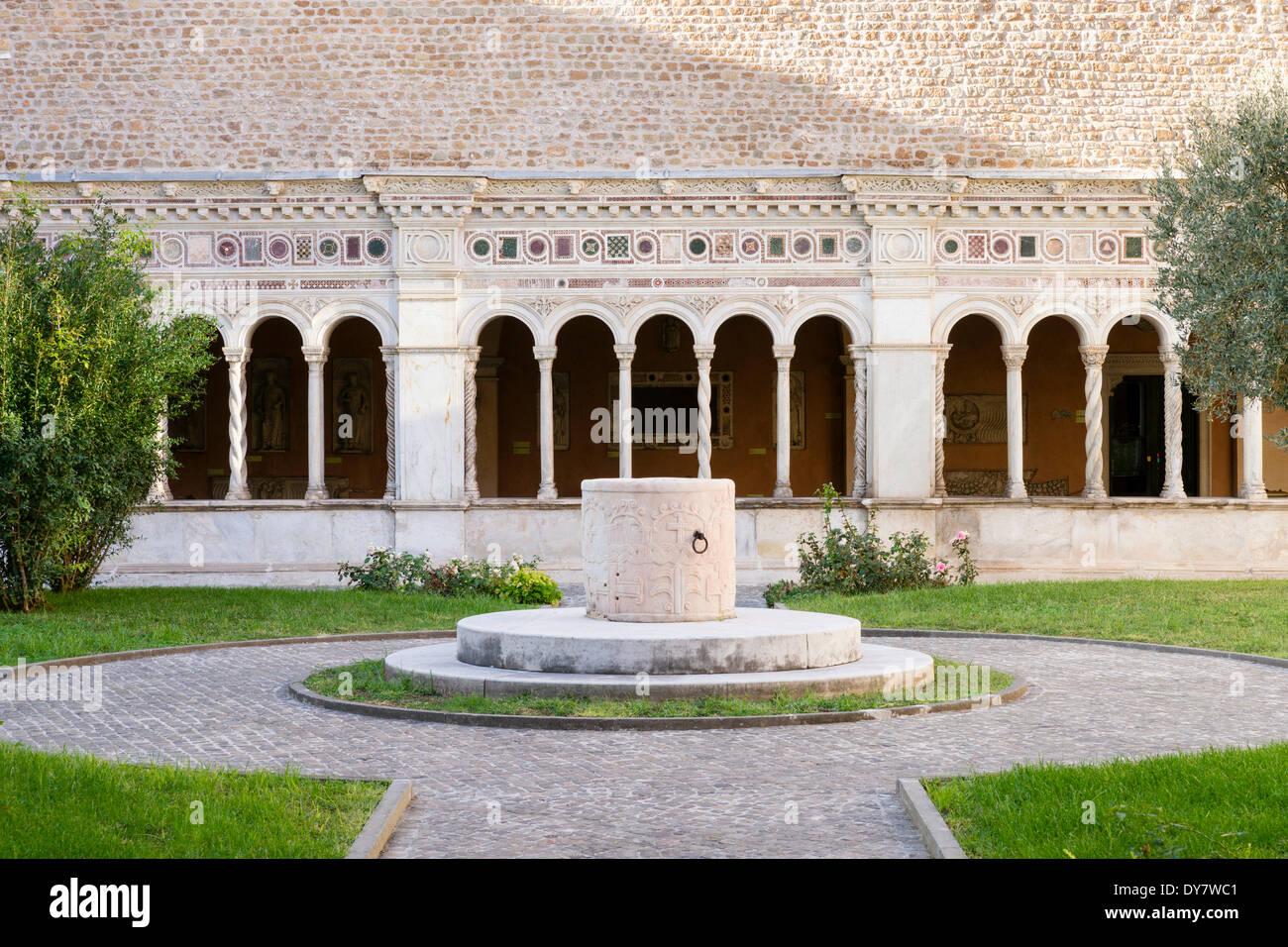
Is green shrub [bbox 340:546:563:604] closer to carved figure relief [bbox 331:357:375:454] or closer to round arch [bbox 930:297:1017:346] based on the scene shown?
round arch [bbox 930:297:1017:346]

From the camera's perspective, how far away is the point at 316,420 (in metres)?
19.7

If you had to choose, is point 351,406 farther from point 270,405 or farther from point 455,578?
point 455,578

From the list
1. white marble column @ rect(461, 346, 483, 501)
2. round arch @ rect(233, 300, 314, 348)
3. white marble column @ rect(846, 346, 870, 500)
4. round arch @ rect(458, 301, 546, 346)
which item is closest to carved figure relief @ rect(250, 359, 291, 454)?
round arch @ rect(233, 300, 314, 348)

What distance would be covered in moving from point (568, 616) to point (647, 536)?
3.74ft

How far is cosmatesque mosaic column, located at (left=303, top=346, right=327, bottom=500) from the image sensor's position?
64.3 feet

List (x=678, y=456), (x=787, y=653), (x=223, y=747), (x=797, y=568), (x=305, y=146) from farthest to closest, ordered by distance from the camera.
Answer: (x=678, y=456)
(x=305, y=146)
(x=797, y=568)
(x=787, y=653)
(x=223, y=747)

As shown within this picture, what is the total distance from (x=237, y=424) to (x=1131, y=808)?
51.1ft

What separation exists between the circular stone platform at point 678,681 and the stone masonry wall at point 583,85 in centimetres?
1139

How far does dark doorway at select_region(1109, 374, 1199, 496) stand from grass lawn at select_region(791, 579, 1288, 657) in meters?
7.61

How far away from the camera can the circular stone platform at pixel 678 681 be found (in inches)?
376

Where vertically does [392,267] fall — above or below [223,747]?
above

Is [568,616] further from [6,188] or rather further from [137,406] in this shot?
[6,188]

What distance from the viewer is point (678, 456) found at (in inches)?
952
